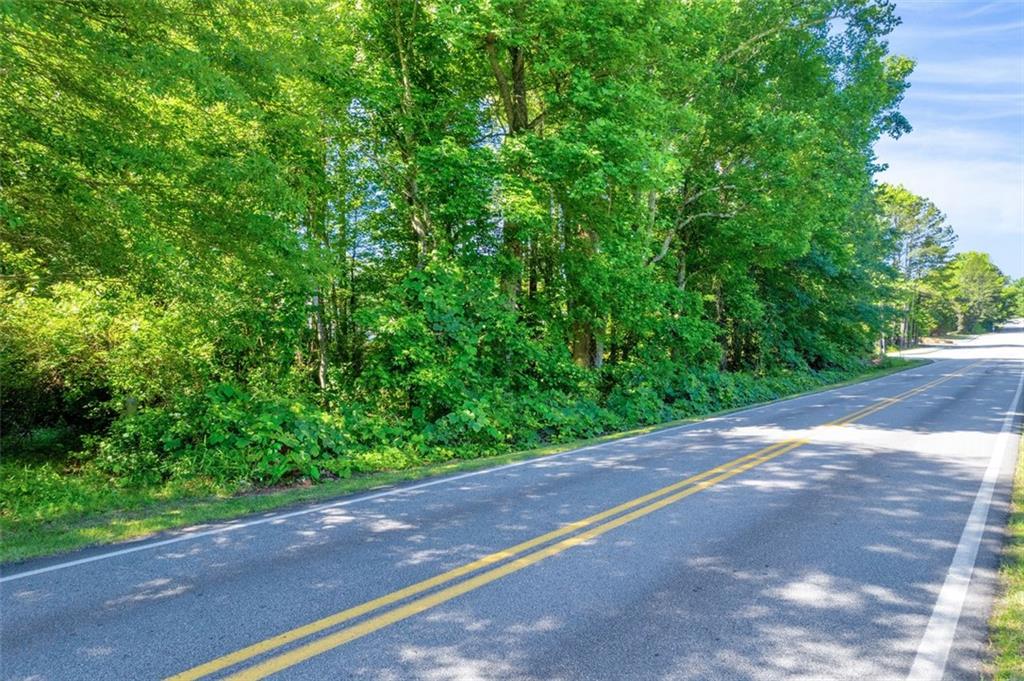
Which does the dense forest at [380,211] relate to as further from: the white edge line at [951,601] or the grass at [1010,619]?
the grass at [1010,619]

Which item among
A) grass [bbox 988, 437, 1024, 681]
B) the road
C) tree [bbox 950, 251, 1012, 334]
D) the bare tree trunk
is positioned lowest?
grass [bbox 988, 437, 1024, 681]

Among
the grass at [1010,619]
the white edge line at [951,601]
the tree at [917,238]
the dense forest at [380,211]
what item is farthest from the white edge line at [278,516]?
the tree at [917,238]

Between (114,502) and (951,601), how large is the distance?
872 centimetres

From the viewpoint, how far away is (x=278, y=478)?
8352mm

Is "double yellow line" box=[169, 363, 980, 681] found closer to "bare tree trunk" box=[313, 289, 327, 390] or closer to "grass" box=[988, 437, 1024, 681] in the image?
"grass" box=[988, 437, 1024, 681]

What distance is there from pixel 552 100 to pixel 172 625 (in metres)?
13.2

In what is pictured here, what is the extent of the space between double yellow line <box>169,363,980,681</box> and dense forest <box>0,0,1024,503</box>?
4.30 m

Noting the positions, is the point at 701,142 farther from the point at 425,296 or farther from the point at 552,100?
the point at 425,296

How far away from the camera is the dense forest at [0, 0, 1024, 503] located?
737 cm

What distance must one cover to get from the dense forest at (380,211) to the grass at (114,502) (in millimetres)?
412

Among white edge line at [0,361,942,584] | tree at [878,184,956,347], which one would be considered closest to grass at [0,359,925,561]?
white edge line at [0,361,942,584]

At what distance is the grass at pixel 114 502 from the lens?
5996 millimetres

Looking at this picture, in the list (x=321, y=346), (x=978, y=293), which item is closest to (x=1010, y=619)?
(x=321, y=346)

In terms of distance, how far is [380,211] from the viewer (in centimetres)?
1461
